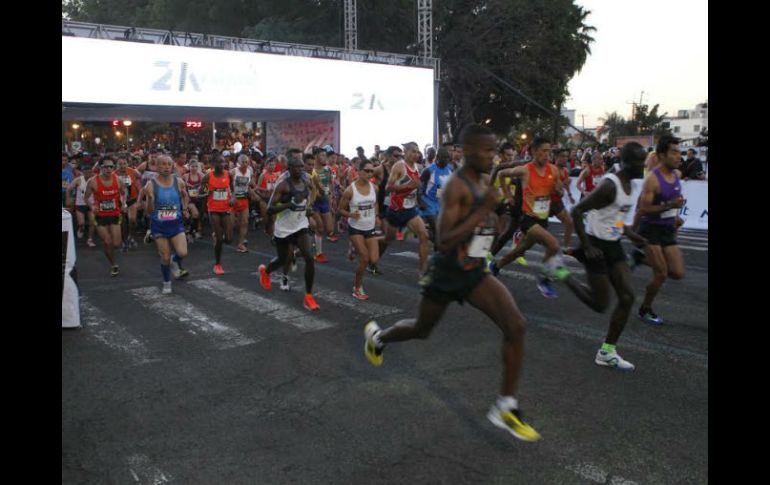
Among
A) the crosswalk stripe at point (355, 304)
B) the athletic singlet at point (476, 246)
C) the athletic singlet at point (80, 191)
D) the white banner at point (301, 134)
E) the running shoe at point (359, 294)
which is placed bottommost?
the crosswalk stripe at point (355, 304)

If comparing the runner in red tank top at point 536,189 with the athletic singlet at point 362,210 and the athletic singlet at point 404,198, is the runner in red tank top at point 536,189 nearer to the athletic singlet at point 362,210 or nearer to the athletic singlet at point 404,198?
the athletic singlet at point 404,198

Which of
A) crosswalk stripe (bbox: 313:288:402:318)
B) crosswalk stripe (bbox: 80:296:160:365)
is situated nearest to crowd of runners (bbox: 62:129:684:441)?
crosswalk stripe (bbox: 313:288:402:318)

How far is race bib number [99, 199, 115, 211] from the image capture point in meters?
10.1

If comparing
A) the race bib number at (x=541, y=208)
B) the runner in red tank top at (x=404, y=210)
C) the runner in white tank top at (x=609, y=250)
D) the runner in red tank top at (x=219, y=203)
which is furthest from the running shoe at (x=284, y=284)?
the runner in white tank top at (x=609, y=250)

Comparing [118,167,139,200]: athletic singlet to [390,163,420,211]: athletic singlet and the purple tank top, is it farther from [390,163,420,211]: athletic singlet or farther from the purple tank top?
the purple tank top

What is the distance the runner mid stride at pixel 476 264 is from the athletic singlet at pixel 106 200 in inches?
299

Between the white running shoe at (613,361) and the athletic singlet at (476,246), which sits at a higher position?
the athletic singlet at (476,246)

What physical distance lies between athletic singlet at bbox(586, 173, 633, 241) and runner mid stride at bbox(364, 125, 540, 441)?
6.13ft

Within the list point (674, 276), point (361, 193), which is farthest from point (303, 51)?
point (674, 276)

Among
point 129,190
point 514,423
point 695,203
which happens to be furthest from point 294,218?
point 695,203

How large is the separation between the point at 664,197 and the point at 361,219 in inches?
147

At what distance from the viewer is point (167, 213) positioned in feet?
29.0

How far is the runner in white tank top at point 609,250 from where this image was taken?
5.38 m
